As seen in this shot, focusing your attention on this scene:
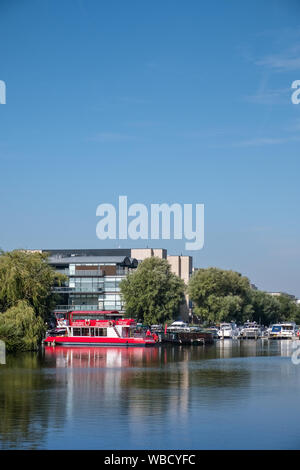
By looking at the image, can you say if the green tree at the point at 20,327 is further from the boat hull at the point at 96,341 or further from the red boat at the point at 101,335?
the boat hull at the point at 96,341

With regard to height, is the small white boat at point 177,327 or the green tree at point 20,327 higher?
the green tree at point 20,327

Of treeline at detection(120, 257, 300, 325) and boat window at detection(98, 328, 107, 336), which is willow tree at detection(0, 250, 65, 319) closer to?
boat window at detection(98, 328, 107, 336)

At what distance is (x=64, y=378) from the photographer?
48094 mm

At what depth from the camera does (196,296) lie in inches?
5374

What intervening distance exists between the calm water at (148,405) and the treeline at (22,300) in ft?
19.9

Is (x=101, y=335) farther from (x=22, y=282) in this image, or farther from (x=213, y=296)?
(x=213, y=296)

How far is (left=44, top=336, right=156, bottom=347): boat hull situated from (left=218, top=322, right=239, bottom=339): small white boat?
41.1m

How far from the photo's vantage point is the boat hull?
3403 inches

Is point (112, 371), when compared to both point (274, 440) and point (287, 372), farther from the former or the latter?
point (274, 440)

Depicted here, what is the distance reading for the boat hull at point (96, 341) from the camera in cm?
8644

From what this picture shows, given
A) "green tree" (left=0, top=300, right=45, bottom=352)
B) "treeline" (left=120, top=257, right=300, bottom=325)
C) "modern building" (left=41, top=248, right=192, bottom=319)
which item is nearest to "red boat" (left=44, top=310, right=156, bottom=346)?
"green tree" (left=0, top=300, right=45, bottom=352)

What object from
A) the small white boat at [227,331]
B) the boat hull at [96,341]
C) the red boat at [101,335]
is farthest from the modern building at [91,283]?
the boat hull at [96,341]
